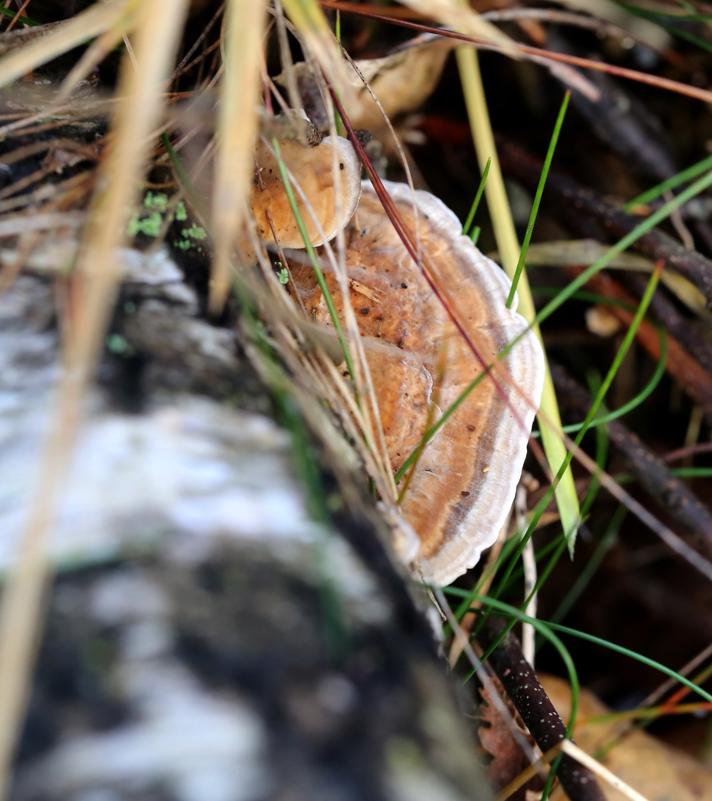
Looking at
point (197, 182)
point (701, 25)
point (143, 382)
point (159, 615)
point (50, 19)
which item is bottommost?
point (159, 615)

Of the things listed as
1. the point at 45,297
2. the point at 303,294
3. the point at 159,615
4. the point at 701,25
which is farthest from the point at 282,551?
the point at 701,25

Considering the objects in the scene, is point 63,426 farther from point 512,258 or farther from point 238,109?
point 512,258

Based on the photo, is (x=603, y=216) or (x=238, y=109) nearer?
(x=238, y=109)

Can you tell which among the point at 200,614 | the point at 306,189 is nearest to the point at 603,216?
the point at 306,189

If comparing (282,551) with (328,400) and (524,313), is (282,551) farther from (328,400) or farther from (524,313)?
(524,313)

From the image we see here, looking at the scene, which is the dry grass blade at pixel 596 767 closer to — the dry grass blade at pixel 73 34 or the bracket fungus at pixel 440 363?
the bracket fungus at pixel 440 363

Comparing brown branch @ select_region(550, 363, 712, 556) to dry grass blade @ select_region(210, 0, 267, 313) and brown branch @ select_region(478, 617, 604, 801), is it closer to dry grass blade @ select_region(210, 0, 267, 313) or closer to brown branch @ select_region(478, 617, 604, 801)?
brown branch @ select_region(478, 617, 604, 801)

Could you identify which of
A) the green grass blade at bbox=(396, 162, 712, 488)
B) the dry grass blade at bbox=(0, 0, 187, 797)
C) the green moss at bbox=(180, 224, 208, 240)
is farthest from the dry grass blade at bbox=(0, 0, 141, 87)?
the green grass blade at bbox=(396, 162, 712, 488)
